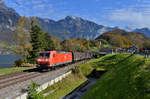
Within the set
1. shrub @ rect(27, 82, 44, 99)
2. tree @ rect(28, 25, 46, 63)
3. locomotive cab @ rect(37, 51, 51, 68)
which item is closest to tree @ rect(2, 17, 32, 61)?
tree @ rect(28, 25, 46, 63)

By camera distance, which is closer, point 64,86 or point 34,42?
point 64,86

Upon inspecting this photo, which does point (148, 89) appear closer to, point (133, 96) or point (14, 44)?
point (133, 96)

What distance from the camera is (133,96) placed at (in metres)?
9.24

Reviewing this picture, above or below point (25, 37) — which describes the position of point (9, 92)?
below

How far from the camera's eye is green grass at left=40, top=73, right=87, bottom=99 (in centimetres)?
1612

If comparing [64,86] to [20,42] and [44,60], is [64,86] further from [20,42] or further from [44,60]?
[20,42]

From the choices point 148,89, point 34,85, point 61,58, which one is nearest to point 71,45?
point 61,58

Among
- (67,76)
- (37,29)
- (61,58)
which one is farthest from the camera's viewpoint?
(37,29)

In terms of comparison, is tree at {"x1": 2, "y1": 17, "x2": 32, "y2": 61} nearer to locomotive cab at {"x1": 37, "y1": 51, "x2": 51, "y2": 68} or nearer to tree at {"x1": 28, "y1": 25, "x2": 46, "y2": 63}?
tree at {"x1": 28, "y1": 25, "x2": 46, "y2": 63}

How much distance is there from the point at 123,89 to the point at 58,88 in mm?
9203

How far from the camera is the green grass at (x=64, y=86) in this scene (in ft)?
52.9

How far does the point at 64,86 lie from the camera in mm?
19219

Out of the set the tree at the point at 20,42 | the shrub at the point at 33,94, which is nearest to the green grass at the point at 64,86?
the shrub at the point at 33,94

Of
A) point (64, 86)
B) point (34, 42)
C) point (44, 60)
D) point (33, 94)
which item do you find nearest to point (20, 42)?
point (34, 42)
